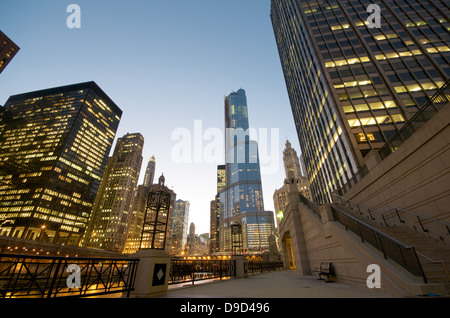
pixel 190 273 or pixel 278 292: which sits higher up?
pixel 190 273

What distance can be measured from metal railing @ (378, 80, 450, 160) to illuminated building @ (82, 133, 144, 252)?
491 ft

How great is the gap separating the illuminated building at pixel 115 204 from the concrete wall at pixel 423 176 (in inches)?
5845

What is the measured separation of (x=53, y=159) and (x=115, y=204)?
4666 cm

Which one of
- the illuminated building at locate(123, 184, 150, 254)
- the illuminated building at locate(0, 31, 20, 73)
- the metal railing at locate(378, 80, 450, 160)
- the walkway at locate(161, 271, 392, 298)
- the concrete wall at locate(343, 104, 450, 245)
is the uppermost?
the illuminated building at locate(0, 31, 20, 73)

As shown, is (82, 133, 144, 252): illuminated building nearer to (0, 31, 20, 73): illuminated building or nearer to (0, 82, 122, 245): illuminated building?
(0, 82, 122, 245): illuminated building

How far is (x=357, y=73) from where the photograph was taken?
34531 millimetres

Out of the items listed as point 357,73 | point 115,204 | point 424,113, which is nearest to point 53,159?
point 115,204

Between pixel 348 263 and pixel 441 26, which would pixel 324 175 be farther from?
pixel 441 26

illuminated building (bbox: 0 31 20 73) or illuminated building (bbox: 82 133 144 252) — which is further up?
illuminated building (bbox: 0 31 20 73)

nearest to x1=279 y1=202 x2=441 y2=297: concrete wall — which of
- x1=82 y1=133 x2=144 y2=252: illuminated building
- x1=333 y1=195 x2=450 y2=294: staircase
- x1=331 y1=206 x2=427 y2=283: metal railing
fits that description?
x1=331 y1=206 x2=427 y2=283: metal railing

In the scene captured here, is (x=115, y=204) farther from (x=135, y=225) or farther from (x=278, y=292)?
(x=278, y=292)

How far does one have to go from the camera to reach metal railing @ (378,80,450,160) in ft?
36.9

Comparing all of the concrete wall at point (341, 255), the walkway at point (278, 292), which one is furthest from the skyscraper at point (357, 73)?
the walkway at point (278, 292)

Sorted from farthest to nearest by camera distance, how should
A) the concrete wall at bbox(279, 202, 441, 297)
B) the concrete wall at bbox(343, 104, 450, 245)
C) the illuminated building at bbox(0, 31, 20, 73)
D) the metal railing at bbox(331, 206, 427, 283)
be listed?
the illuminated building at bbox(0, 31, 20, 73)
the concrete wall at bbox(343, 104, 450, 245)
the metal railing at bbox(331, 206, 427, 283)
the concrete wall at bbox(279, 202, 441, 297)
